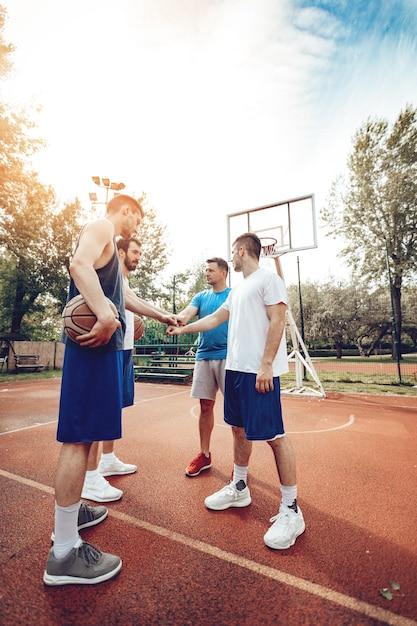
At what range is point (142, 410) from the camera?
7.11 m

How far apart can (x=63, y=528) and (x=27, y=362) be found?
18204mm

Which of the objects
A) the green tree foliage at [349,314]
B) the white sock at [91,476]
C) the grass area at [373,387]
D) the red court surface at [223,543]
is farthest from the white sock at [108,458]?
the green tree foliage at [349,314]

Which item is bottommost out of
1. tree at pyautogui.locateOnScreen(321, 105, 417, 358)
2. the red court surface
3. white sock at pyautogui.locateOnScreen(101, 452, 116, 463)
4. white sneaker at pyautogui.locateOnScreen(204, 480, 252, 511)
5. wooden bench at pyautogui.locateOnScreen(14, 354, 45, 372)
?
the red court surface

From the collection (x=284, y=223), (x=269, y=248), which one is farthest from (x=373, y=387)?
(x=284, y=223)

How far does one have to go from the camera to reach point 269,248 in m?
9.94

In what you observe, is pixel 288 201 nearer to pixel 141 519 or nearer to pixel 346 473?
pixel 346 473

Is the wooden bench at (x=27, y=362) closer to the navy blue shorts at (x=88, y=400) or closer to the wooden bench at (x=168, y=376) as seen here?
the wooden bench at (x=168, y=376)

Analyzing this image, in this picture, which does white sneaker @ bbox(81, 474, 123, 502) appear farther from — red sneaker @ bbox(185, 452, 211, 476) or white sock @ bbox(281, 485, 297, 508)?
white sock @ bbox(281, 485, 297, 508)

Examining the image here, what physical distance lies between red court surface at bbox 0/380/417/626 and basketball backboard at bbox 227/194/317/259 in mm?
6508

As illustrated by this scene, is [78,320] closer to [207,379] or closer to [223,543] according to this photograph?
[223,543]

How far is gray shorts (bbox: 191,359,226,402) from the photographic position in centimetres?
357

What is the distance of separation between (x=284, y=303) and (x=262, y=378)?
2.03 ft

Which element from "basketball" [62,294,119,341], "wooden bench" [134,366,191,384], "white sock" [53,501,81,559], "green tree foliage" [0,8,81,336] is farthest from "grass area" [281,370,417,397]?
"green tree foliage" [0,8,81,336]

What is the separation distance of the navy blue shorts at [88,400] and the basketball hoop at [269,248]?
8.17 meters
